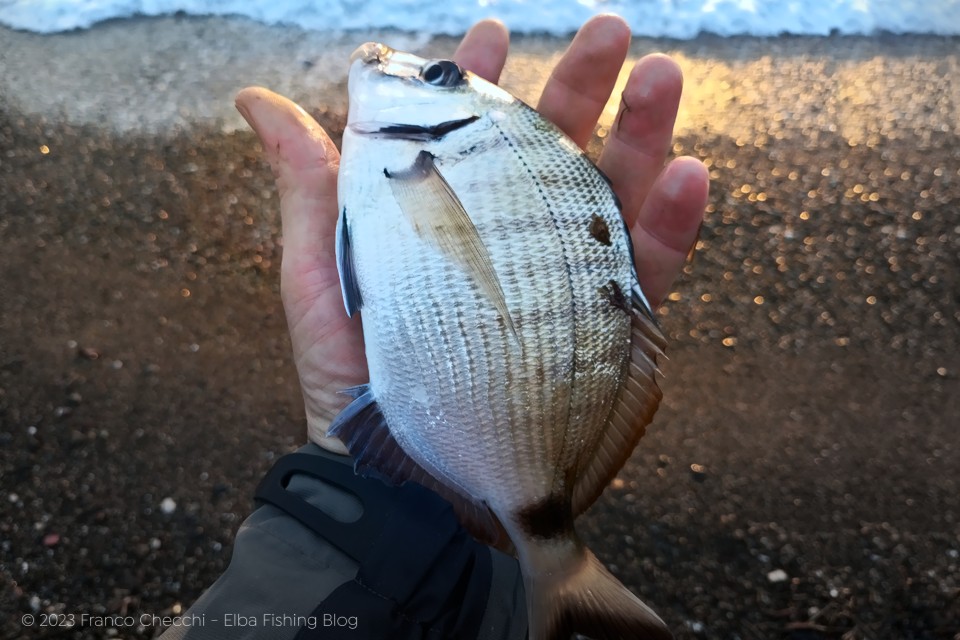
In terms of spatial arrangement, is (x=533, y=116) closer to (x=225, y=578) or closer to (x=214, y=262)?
(x=225, y=578)

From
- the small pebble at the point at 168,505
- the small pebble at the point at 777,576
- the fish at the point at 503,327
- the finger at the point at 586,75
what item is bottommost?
the small pebble at the point at 168,505

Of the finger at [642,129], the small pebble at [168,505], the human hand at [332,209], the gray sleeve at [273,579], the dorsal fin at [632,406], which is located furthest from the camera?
the small pebble at [168,505]

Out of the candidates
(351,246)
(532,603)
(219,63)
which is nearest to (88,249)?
(219,63)

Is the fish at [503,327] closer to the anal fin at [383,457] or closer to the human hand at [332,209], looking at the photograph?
the anal fin at [383,457]

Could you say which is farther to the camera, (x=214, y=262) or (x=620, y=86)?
(x=620, y=86)

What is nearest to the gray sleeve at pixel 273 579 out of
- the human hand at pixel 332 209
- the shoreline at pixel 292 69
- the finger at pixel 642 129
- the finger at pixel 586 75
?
the human hand at pixel 332 209

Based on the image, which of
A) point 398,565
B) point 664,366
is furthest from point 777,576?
point 398,565
